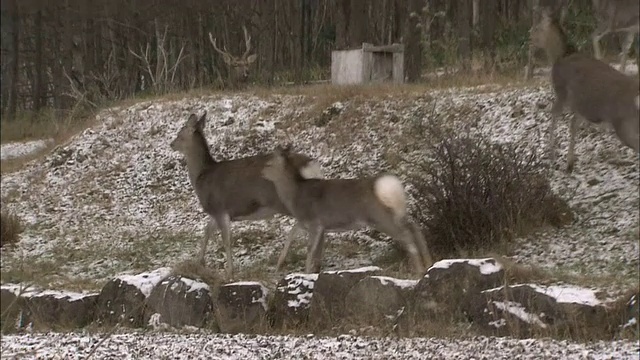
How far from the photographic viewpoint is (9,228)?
271cm

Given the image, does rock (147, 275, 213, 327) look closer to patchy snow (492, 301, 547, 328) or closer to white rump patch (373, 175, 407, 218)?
white rump patch (373, 175, 407, 218)

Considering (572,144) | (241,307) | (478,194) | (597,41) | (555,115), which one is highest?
(597,41)

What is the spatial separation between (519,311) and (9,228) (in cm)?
274

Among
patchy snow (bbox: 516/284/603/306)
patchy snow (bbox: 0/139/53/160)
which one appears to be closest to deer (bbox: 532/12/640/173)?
patchy snow (bbox: 516/284/603/306)

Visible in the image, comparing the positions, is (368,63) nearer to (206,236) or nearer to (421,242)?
(421,242)

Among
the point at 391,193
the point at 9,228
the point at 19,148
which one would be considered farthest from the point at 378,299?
the point at 19,148

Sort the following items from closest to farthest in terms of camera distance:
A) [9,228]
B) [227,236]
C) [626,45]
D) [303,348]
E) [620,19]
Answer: [9,228]
[303,348]
[620,19]
[626,45]
[227,236]

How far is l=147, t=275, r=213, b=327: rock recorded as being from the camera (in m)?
5.50

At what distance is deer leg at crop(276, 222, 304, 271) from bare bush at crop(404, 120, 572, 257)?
83 centimetres

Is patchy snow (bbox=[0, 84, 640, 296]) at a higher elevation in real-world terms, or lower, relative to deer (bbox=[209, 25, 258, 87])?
lower

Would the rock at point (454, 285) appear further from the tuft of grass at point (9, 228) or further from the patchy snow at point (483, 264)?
the tuft of grass at point (9, 228)

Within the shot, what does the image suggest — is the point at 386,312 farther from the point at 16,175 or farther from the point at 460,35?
the point at 16,175

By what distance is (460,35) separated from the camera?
5367 mm

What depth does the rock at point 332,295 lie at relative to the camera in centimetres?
529
